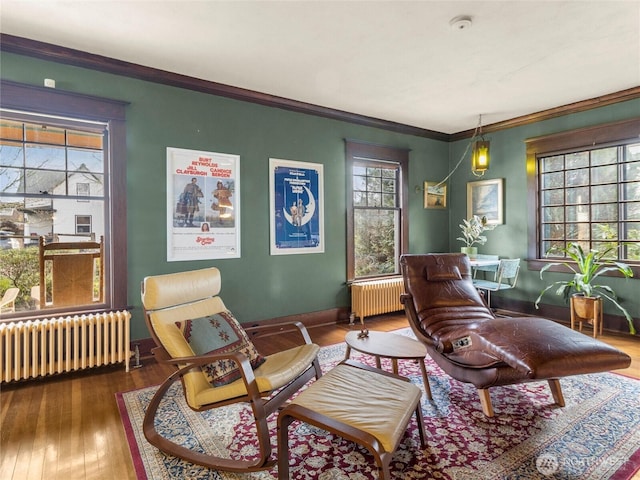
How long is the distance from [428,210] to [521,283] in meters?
1.76

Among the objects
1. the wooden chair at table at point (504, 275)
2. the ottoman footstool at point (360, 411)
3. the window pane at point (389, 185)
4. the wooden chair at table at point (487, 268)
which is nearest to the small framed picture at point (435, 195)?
the window pane at point (389, 185)

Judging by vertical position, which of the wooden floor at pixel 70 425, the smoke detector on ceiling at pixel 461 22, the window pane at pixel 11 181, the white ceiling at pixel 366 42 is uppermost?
the white ceiling at pixel 366 42

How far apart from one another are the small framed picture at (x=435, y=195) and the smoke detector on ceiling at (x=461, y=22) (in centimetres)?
Answer: 328

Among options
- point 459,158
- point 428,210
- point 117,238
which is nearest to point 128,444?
point 117,238

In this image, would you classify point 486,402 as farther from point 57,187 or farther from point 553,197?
point 57,187

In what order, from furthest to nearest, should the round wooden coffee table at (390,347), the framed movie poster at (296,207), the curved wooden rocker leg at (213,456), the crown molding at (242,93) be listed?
the framed movie poster at (296,207) → the crown molding at (242,93) → the round wooden coffee table at (390,347) → the curved wooden rocker leg at (213,456)

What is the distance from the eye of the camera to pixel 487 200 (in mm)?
5629

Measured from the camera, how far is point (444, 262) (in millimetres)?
3549

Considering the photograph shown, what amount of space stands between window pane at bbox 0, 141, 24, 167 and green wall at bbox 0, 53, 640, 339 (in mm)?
550

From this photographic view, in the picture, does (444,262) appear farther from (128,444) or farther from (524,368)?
(128,444)

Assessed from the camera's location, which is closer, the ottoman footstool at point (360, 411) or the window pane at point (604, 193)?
the ottoman footstool at point (360, 411)

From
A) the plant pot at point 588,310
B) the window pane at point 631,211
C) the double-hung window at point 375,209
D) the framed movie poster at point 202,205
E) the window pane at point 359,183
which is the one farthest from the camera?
the window pane at point 359,183

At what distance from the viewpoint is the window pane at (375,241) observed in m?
5.21

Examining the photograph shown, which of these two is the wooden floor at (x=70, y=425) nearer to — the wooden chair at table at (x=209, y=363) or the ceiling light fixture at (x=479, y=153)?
the wooden chair at table at (x=209, y=363)
